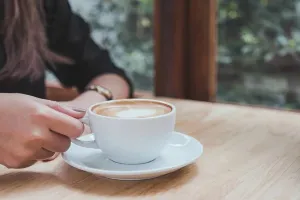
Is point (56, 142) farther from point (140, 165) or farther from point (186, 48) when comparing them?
point (186, 48)

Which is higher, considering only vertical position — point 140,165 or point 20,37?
point 20,37

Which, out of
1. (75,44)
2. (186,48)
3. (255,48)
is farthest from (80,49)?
(255,48)

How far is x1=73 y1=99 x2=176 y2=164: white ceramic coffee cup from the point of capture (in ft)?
2.15

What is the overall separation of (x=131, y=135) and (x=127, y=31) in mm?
1046

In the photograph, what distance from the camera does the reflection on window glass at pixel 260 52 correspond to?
1.39m

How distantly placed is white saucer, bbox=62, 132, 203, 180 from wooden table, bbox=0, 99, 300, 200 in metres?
0.02

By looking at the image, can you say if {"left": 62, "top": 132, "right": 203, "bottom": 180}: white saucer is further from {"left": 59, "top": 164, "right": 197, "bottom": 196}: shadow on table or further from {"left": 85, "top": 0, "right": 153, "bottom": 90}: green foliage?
{"left": 85, "top": 0, "right": 153, "bottom": 90}: green foliage

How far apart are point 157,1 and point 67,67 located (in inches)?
12.6

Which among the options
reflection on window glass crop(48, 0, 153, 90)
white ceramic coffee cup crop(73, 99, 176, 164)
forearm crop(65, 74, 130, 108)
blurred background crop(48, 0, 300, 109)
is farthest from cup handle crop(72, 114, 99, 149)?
reflection on window glass crop(48, 0, 153, 90)

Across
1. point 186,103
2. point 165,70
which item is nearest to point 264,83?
point 165,70

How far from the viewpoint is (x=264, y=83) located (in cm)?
146

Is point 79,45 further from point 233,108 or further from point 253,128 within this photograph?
point 253,128

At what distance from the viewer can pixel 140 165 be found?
70 centimetres

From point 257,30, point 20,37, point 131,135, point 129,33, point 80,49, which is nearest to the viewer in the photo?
point 131,135
